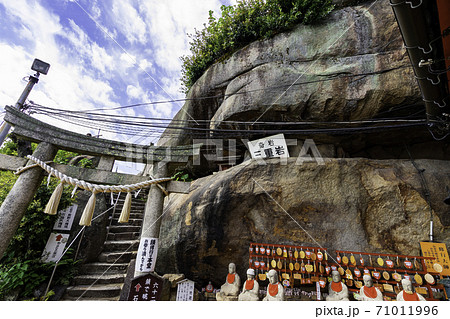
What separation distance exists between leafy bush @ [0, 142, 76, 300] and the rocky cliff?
11.6 feet

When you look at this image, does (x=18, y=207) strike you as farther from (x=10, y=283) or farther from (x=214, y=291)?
(x=214, y=291)

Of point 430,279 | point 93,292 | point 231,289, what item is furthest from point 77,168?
point 430,279

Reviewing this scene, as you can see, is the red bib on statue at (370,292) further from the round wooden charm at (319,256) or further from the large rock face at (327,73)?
the large rock face at (327,73)

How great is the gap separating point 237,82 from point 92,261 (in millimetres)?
9312

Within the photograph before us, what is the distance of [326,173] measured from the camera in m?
5.76

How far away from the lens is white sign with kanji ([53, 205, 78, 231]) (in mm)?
6902

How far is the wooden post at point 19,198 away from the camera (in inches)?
182

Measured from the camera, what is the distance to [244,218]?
5.85 metres

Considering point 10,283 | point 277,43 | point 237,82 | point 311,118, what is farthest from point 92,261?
point 277,43

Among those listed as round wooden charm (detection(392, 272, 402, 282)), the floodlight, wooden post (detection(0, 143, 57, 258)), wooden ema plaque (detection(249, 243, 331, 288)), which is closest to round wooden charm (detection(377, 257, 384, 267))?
round wooden charm (detection(392, 272, 402, 282))

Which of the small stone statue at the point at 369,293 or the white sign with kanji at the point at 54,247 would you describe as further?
the white sign with kanji at the point at 54,247

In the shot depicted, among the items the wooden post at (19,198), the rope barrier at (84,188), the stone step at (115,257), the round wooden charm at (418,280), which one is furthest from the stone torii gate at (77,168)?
the round wooden charm at (418,280)

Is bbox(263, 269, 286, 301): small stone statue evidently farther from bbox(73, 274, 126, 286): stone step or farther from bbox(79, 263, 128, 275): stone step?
bbox(79, 263, 128, 275): stone step

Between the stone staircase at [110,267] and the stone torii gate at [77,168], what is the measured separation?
2.76m
